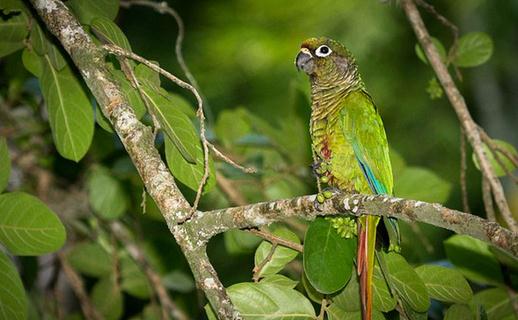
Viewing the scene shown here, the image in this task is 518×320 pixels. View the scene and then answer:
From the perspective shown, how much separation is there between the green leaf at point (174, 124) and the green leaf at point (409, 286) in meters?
0.68

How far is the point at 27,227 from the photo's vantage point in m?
2.07

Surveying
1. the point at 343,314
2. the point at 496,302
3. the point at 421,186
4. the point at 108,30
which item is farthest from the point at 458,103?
the point at 108,30

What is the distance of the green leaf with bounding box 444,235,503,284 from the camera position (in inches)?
93.0

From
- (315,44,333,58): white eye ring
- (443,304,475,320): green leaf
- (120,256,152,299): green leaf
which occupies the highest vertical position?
(315,44,333,58): white eye ring

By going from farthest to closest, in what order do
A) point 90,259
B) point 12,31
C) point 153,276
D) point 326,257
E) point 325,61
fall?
point 90,259 < point 153,276 < point 325,61 < point 12,31 < point 326,257

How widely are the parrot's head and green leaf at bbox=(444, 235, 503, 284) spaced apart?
0.78 m

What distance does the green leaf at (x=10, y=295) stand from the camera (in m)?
1.96

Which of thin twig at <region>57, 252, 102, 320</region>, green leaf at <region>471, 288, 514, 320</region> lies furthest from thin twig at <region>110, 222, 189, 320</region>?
green leaf at <region>471, 288, 514, 320</region>

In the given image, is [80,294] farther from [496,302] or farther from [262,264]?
[496,302]

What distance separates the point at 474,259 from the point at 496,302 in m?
0.16

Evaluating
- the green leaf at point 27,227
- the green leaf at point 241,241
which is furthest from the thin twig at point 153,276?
the green leaf at point 27,227

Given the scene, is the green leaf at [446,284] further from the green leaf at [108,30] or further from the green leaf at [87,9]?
the green leaf at [87,9]

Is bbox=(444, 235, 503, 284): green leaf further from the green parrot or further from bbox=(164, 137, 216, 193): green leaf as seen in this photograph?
bbox=(164, 137, 216, 193): green leaf

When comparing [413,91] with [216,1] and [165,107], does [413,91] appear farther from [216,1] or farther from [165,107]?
[165,107]
